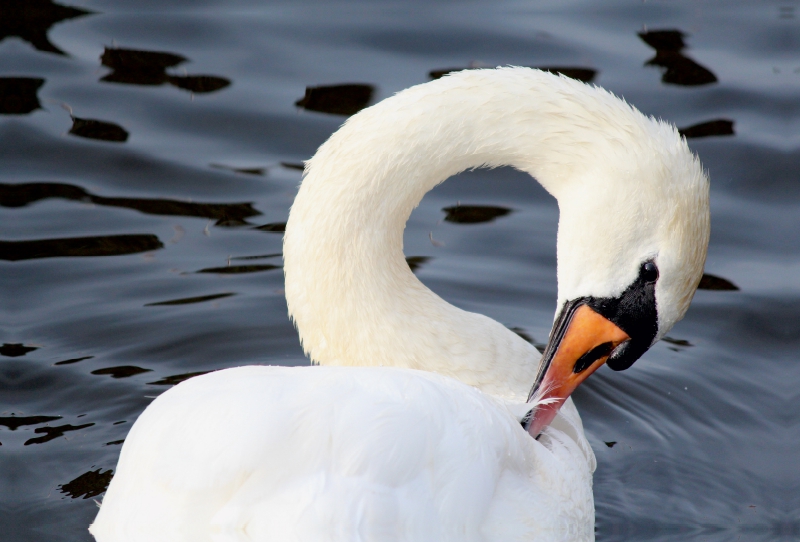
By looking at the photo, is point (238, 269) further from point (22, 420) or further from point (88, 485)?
point (88, 485)

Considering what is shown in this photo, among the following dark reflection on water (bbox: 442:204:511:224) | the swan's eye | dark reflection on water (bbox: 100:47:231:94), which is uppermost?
the swan's eye

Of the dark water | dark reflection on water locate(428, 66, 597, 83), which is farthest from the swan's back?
dark reflection on water locate(428, 66, 597, 83)

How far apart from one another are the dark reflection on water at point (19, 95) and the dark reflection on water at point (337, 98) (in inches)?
70.6

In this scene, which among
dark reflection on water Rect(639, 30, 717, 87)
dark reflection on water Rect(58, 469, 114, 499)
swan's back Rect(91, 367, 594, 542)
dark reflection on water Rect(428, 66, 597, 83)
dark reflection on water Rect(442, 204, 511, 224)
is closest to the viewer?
swan's back Rect(91, 367, 594, 542)

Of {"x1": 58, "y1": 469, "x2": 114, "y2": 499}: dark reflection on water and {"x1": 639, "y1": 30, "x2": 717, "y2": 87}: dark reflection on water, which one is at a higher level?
{"x1": 639, "y1": 30, "x2": 717, "y2": 87}: dark reflection on water

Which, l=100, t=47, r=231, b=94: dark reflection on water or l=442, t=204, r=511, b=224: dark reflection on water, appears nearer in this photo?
l=442, t=204, r=511, b=224: dark reflection on water

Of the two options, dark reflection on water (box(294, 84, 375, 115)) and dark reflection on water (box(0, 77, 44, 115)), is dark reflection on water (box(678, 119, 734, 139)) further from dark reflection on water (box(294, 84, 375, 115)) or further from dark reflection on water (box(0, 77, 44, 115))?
dark reflection on water (box(0, 77, 44, 115))

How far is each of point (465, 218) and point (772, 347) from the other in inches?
77.4

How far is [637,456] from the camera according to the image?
4.98 meters

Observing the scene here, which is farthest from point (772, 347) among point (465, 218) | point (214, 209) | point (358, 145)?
point (214, 209)

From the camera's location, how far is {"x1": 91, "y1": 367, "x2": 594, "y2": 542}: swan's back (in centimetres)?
308

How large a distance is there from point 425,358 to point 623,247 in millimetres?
932

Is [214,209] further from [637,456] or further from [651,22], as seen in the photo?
[651,22]

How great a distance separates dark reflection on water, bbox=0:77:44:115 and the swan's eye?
195 inches
